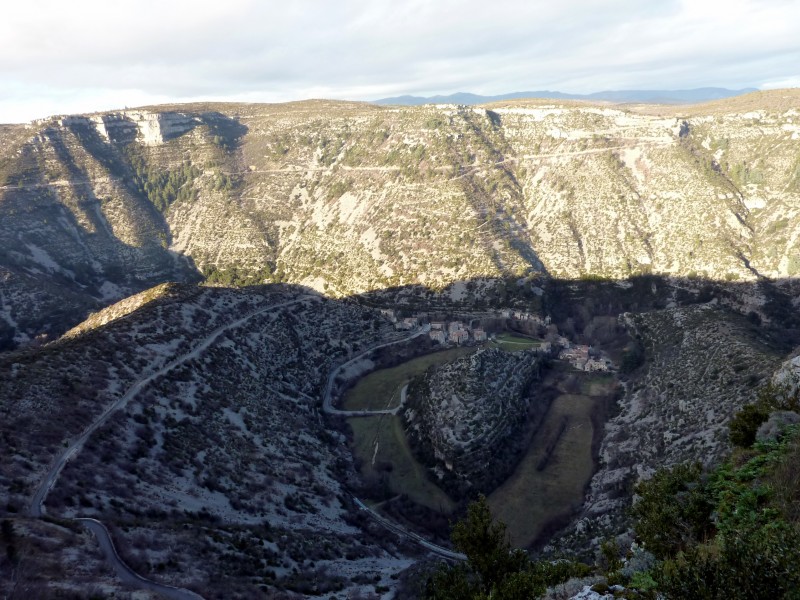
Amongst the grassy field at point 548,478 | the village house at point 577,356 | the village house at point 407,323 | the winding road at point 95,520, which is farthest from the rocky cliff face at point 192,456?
the village house at point 577,356

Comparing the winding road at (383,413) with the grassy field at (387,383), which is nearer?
the winding road at (383,413)

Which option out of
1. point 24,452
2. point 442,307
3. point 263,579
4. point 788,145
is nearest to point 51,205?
point 442,307

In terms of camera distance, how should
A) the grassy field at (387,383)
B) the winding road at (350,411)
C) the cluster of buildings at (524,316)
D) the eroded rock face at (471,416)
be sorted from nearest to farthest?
the eroded rock face at (471,416) → the winding road at (350,411) → the grassy field at (387,383) → the cluster of buildings at (524,316)

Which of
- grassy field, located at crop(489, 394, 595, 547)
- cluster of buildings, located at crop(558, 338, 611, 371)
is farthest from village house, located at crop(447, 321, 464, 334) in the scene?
grassy field, located at crop(489, 394, 595, 547)

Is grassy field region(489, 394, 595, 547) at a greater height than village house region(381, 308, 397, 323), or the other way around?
village house region(381, 308, 397, 323)

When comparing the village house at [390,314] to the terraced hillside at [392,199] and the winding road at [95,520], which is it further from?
the winding road at [95,520]

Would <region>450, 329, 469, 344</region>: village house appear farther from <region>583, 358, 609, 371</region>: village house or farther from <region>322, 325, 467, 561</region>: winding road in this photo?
<region>583, 358, 609, 371</region>: village house

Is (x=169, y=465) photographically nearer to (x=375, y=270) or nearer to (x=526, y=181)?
(x=375, y=270)
